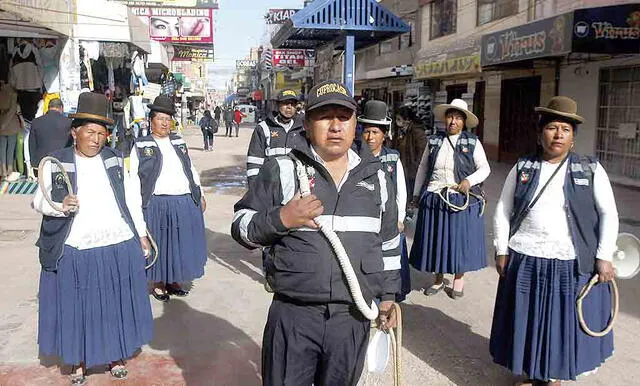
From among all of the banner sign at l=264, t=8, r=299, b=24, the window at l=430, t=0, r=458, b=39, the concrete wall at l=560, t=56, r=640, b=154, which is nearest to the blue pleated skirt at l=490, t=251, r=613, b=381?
the concrete wall at l=560, t=56, r=640, b=154

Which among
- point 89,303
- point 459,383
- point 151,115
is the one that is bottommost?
point 459,383

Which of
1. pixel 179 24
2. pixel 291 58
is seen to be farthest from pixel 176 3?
pixel 291 58

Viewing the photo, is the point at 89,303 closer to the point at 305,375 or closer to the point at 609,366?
the point at 305,375

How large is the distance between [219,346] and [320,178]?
2.44m

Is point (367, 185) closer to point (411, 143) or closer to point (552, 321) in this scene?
point (552, 321)

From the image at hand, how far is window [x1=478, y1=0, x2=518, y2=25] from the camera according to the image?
53.0ft

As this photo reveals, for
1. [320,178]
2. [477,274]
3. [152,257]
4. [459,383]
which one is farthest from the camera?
[477,274]

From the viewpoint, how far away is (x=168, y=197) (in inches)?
197

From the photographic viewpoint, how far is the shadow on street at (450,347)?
12.7 ft

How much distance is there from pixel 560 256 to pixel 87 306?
2819mm

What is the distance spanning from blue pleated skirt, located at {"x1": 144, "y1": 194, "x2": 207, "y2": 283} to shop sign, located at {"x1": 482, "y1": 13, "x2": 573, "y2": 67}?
337 inches

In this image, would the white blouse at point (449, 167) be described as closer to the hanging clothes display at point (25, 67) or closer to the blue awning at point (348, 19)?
the blue awning at point (348, 19)

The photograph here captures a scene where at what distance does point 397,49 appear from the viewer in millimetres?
25625

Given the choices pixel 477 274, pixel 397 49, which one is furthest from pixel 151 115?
pixel 397 49
